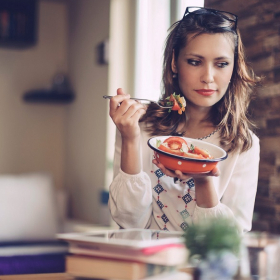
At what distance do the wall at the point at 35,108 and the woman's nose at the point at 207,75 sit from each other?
10.3 feet

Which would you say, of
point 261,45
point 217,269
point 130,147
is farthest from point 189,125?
point 217,269

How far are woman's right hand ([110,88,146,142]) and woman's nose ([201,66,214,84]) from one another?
20cm

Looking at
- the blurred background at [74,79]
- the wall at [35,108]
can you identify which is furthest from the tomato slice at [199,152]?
the wall at [35,108]

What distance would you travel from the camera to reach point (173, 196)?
130cm

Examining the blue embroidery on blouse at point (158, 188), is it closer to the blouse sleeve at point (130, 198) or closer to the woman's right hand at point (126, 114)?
the blouse sleeve at point (130, 198)

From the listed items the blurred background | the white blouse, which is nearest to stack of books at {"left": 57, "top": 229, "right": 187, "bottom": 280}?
the white blouse

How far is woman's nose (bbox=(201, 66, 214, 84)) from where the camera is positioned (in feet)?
4.09

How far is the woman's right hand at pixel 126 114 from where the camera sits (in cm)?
115

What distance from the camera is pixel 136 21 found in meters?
3.07

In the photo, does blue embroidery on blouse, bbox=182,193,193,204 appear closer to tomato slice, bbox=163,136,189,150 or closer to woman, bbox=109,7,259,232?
woman, bbox=109,7,259,232

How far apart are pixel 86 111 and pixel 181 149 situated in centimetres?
275

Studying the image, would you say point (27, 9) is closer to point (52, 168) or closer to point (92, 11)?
point (92, 11)

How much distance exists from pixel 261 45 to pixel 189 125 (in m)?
0.50

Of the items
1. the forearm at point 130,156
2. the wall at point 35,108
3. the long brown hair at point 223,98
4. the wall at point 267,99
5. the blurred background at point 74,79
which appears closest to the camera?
the forearm at point 130,156
